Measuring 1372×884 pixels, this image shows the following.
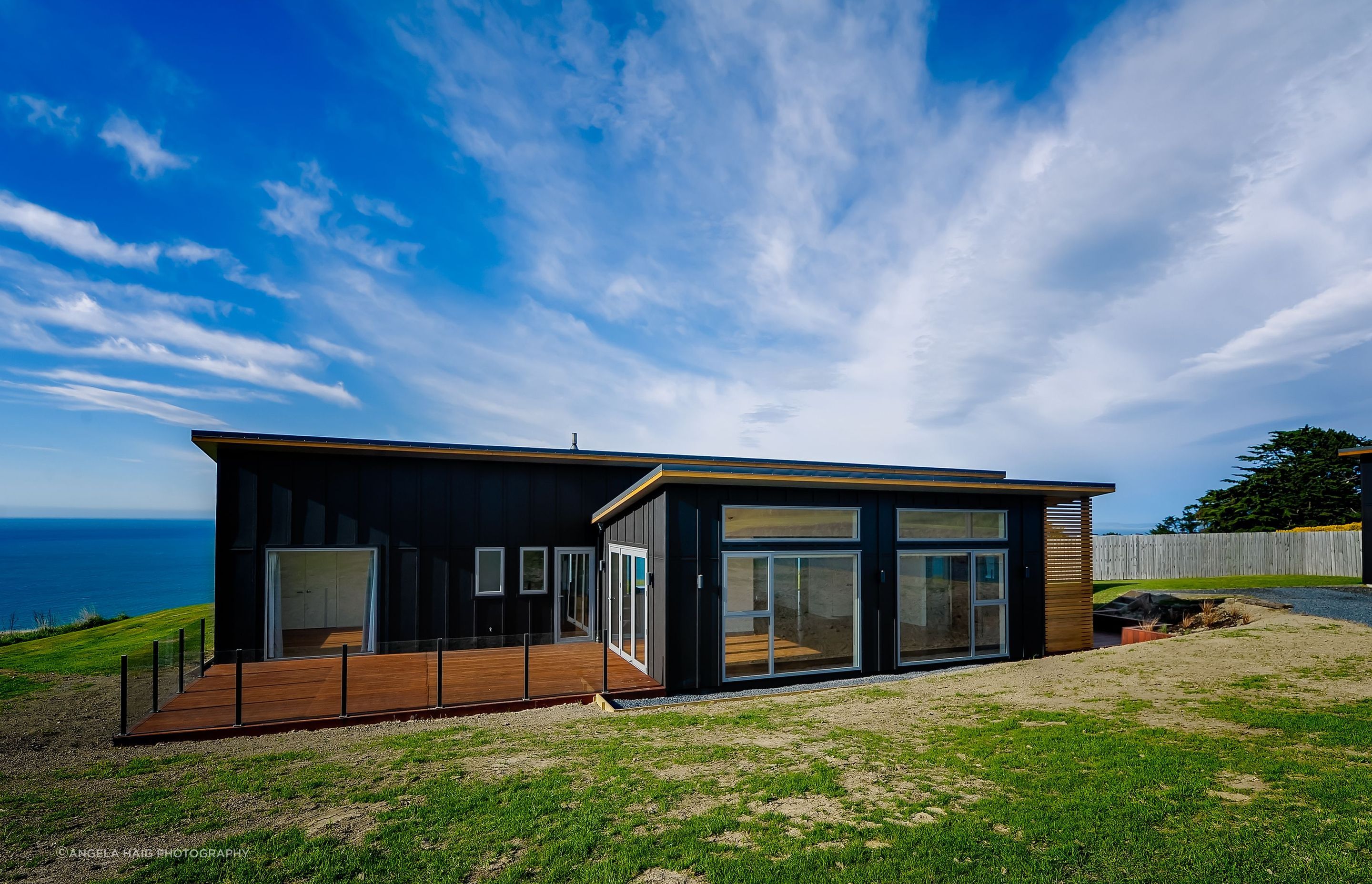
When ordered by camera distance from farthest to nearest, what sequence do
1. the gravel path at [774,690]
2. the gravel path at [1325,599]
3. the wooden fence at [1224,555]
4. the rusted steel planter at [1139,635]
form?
the wooden fence at [1224,555], the rusted steel planter at [1139,635], the gravel path at [1325,599], the gravel path at [774,690]

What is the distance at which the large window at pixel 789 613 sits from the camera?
9641mm

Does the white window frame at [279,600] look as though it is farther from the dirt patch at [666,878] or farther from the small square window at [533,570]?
the dirt patch at [666,878]

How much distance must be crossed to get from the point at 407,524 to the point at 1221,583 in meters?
24.6

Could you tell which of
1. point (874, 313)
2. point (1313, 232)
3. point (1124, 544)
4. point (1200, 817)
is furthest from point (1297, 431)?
point (1200, 817)

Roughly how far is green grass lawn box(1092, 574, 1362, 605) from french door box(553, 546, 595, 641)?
14.9m

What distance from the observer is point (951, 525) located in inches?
Answer: 441

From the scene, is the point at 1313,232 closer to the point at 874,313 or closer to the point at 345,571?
the point at 874,313

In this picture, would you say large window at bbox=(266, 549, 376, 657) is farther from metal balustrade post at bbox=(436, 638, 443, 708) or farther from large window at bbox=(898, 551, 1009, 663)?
large window at bbox=(898, 551, 1009, 663)

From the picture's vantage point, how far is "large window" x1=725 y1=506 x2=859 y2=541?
31.8ft

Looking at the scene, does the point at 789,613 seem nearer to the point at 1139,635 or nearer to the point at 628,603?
the point at 628,603

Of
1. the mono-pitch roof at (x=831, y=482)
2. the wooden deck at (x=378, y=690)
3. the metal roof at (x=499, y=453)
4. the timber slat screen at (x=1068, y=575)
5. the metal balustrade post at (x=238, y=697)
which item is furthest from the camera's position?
the timber slat screen at (x=1068, y=575)

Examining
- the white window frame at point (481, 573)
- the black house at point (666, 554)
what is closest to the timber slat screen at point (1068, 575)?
the black house at point (666, 554)

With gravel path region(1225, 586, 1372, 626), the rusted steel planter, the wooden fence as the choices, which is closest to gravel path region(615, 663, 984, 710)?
the rusted steel planter

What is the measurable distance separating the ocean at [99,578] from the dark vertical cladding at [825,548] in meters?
29.5
